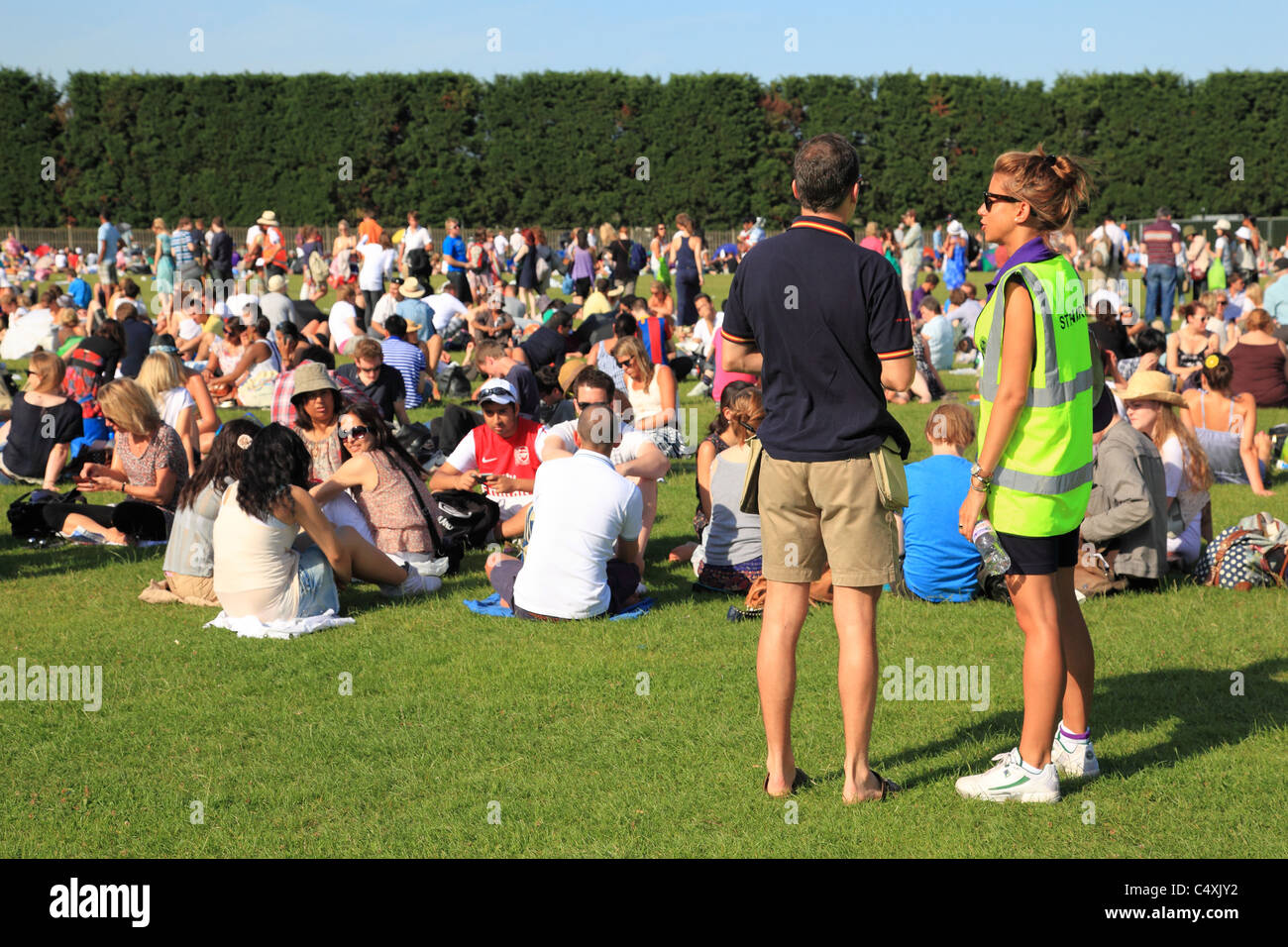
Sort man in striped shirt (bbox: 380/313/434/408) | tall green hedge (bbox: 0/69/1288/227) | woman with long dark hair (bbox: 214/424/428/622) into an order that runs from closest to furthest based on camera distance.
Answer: woman with long dark hair (bbox: 214/424/428/622) → man in striped shirt (bbox: 380/313/434/408) → tall green hedge (bbox: 0/69/1288/227)

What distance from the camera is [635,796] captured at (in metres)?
4.51

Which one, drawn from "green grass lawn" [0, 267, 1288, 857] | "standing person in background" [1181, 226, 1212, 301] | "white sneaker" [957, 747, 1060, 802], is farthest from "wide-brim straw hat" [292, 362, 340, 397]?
"standing person in background" [1181, 226, 1212, 301]

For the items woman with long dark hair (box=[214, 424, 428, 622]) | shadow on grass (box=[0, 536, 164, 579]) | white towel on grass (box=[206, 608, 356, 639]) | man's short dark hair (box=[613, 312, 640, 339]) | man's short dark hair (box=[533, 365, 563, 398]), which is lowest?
shadow on grass (box=[0, 536, 164, 579])

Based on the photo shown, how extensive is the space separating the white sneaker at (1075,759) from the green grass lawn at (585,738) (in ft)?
0.21

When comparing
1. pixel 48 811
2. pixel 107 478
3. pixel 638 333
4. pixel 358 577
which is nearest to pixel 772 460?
pixel 48 811

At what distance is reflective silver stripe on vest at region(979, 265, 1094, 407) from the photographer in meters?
3.92

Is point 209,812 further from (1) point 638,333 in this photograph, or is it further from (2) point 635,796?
(1) point 638,333

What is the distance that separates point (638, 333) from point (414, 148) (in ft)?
104

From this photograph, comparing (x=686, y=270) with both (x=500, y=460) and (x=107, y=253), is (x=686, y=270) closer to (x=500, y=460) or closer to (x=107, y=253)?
(x=500, y=460)

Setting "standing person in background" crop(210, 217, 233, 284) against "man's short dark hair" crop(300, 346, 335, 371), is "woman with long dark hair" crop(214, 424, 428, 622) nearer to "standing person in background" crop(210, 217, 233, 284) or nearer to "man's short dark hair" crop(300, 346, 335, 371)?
"man's short dark hair" crop(300, 346, 335, 371)

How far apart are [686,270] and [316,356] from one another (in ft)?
29.9

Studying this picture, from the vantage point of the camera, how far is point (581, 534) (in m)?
6.59

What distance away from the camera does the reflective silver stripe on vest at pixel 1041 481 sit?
13.1 feet

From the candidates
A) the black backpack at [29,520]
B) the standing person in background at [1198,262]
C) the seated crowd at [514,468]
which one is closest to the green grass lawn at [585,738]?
the seated crowd at [514,468]
